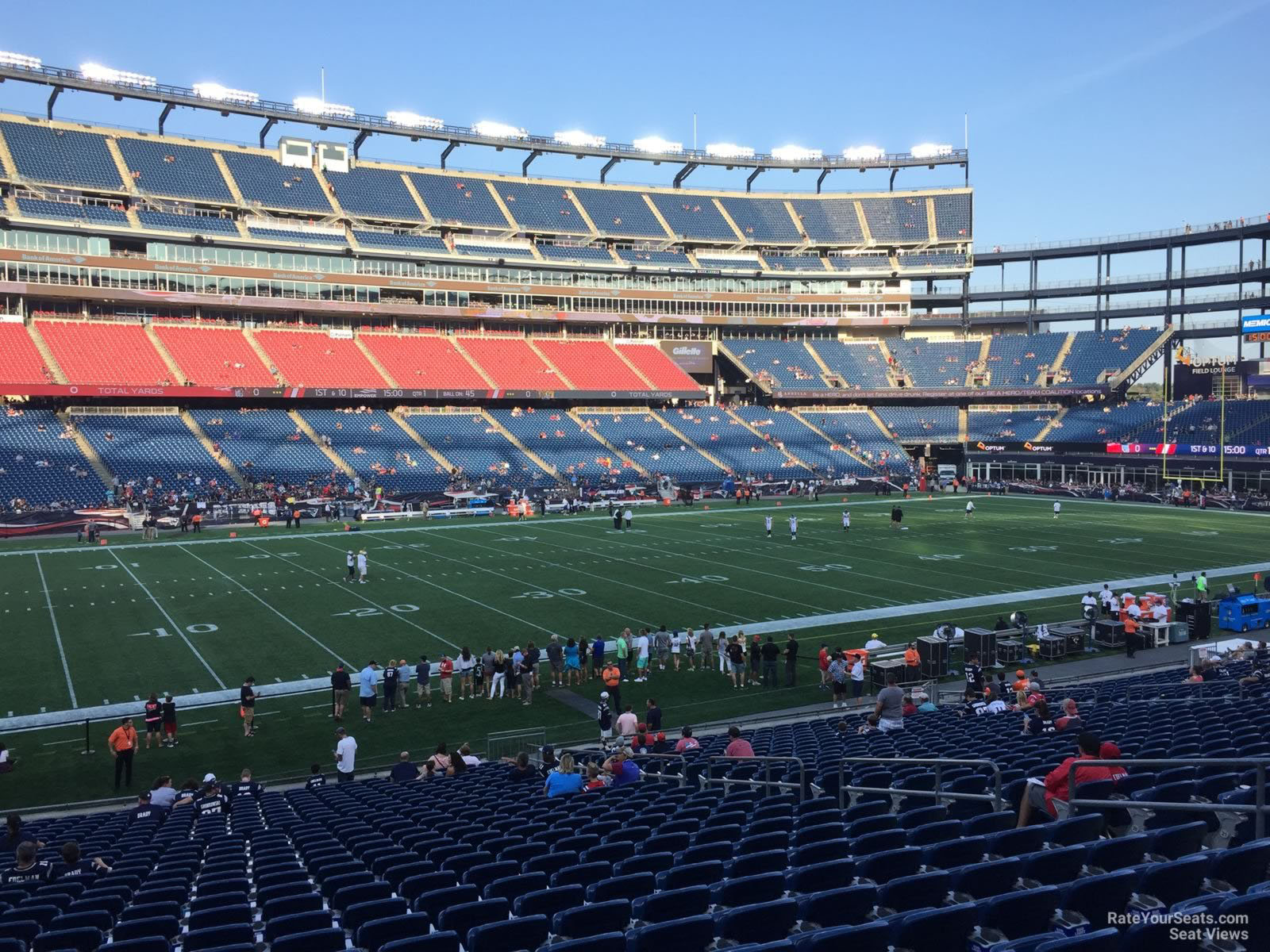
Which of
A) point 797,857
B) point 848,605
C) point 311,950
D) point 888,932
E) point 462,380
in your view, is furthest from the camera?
point 462,380

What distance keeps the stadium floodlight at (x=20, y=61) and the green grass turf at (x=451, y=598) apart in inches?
1603

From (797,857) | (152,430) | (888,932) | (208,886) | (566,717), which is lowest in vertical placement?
(566,717)

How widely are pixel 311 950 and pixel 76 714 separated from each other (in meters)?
17.0

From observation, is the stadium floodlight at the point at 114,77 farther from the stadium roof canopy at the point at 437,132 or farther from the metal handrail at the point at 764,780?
the metal handrail at the point at 764,780

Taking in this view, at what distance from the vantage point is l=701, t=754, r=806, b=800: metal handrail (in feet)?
34.7

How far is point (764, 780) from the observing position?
39.8 feet

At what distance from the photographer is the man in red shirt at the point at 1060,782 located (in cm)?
665

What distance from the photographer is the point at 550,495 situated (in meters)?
59.2

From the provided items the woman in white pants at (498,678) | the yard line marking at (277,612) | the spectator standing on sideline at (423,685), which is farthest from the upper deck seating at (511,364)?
the spectator standing on sideline at (423,685)

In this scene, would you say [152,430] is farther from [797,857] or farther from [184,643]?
[797,857]

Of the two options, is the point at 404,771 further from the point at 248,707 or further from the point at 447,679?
the point at 447,679

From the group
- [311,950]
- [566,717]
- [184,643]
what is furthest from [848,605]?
[311,950]

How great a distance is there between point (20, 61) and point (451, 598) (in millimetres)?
60071

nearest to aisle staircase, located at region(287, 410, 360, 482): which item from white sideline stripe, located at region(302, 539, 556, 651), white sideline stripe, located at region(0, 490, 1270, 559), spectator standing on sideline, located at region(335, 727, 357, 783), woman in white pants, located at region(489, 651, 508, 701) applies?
white sideline stripe, located at region(0, 490, 1270, 559)
